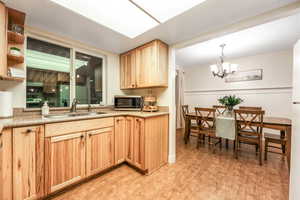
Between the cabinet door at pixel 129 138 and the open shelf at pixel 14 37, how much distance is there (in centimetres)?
173

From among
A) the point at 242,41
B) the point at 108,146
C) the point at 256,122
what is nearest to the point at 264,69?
the point at 242,41

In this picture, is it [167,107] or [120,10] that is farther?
[167,107]

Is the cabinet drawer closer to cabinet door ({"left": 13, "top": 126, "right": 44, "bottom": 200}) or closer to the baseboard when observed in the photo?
cabinet door ({"left": 13, "top": 126, "right": 44, "bottom": 200})

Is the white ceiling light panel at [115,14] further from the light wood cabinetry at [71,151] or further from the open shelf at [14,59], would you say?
the light wood cabinetry at [71,151]

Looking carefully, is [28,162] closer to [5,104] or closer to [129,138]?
[5,104]

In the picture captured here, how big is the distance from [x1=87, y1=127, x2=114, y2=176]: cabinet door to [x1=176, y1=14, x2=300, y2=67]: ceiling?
273 centimetres

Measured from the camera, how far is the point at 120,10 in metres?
1.51

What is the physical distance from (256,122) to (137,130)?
216cm

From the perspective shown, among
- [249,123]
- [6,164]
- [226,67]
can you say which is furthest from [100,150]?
Result: [226,67]

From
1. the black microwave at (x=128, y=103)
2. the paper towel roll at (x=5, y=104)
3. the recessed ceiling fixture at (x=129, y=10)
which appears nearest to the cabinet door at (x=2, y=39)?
the paper towel roll at (x=5, y=104)

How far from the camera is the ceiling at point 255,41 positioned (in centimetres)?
213

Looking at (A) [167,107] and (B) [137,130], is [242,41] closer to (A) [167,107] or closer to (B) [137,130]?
(A) [167,107]

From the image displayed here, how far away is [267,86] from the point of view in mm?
3430

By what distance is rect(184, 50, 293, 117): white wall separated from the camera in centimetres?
320
